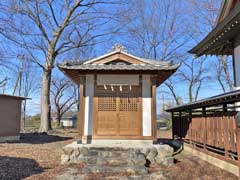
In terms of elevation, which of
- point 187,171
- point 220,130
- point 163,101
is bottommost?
point 187,171

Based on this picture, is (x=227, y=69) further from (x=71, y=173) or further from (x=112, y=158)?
(x=71, y=173)

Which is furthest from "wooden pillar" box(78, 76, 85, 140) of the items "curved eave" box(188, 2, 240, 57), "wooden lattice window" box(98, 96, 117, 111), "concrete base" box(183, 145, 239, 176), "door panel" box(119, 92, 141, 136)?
"curved eave" box(188, 2, 240, 57)

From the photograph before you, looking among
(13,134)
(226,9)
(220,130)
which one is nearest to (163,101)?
(13,134)

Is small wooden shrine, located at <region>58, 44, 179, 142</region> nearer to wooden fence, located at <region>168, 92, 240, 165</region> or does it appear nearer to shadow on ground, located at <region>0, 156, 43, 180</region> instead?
wooden fence, located at <region>168, 92, 240, 165</region>

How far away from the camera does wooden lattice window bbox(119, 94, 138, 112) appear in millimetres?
7977

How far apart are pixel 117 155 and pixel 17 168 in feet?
8.22

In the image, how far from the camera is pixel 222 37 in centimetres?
654

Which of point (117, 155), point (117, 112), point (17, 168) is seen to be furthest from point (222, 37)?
point (17, 168)

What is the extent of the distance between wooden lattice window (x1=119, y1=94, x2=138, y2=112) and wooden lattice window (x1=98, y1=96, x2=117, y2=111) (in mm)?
229

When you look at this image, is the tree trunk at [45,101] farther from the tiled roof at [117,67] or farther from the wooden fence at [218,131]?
the wooden fence at [218,131]

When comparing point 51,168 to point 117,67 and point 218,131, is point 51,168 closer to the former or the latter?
point 117,67

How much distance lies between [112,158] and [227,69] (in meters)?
15.3

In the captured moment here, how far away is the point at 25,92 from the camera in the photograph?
3070cm

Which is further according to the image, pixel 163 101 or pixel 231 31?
pixel 163 101
